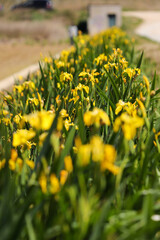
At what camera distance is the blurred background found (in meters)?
8.65

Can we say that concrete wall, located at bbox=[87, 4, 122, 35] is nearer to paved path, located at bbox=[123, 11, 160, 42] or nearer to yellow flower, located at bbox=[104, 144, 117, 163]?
paved path, located at bbox=[123, 11, 160, 42]

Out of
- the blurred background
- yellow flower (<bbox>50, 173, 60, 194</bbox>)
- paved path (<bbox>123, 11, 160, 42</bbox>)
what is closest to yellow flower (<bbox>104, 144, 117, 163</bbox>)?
yellow flower (<bbox>50, 173, 60, 194</bbox>)

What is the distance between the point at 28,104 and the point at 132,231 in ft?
4.66

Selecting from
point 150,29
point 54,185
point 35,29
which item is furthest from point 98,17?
point 54,185

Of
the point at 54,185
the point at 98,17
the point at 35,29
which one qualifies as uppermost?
the point at 54,185

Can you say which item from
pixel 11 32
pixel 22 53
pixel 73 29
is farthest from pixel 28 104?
pixel 11 32

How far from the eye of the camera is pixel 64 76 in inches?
72.4

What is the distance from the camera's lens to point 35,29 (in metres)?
16.9

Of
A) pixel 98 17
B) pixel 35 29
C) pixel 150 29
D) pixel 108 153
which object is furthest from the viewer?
pixel 35 29

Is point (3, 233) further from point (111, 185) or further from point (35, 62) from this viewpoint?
point (35, 62)

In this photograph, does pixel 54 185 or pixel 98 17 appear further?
pixel 98 17

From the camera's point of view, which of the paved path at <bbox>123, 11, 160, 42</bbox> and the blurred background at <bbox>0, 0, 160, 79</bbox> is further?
the paved path at <bbox>123, 11, 160, 42</bbox>

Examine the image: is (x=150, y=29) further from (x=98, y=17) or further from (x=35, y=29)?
(x=35, y=29)

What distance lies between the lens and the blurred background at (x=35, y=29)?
8.65m
